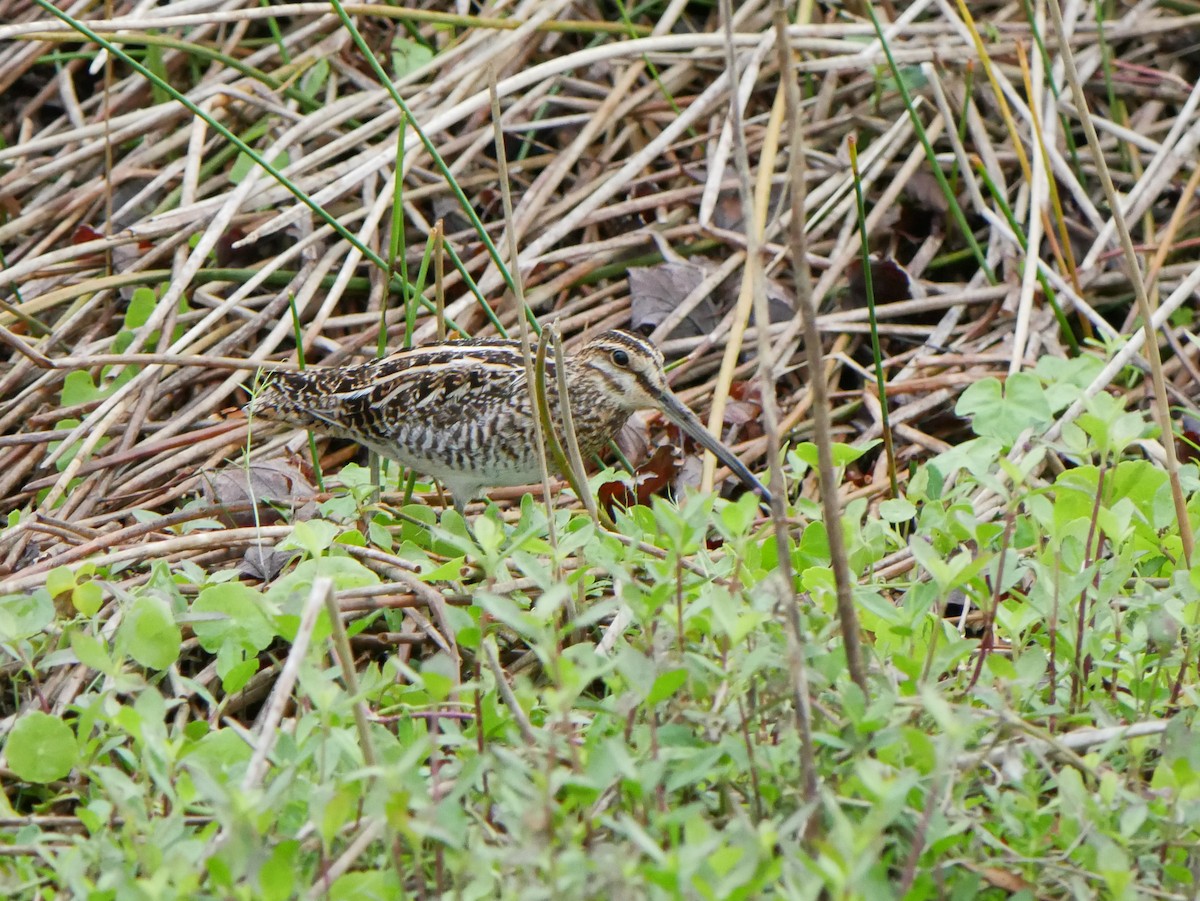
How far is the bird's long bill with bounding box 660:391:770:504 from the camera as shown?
Answer: 12.5 feet

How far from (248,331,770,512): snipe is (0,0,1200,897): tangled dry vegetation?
145 millimetres

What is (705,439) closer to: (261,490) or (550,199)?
(261,490)

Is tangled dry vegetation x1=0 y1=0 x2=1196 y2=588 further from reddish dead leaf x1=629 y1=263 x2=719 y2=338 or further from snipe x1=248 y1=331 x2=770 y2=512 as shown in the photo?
snipe x1=248 y1=331 x2=770 y2=512

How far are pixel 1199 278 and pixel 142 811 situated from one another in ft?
10.6

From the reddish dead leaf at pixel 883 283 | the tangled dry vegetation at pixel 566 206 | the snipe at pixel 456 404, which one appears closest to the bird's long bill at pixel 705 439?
the snipe at pixel 456 404

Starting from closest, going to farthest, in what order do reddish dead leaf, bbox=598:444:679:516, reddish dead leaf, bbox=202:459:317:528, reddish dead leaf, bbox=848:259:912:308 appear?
reddish dead leaf, bbox=202:459:317:528 → reddish dead leaf, bbox=598:444:679:516 → reddish dead leaf, bbox=848:259:912:308

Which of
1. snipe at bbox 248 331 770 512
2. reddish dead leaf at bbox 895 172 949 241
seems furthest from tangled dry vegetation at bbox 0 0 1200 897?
snipe at bbox 248 331 770 512

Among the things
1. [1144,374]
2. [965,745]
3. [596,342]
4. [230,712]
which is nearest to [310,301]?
[596,342]

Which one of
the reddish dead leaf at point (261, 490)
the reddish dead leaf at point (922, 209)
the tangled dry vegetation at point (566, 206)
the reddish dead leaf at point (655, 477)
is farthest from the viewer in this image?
the reddish dead leaf at point (922, 209)

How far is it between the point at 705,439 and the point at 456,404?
0.65 m

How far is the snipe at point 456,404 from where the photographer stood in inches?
152

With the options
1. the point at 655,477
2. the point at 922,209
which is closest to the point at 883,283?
the point at 922,209

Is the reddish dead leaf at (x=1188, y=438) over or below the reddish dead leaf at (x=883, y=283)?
below

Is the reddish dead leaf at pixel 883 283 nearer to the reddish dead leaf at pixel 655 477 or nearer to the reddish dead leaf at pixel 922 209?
the reddish dead leaf at pixel 922 209
